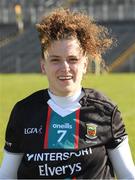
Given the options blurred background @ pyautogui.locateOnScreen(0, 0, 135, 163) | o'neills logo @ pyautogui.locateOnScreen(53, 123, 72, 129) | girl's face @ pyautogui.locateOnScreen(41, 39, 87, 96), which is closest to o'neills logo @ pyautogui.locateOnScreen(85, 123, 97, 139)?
o'neills logo @ pyautogui.locateOnScreen(53, 123, 72, 129)

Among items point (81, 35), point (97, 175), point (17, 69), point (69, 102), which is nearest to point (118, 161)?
point (97, 175)

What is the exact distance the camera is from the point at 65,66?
146 inches

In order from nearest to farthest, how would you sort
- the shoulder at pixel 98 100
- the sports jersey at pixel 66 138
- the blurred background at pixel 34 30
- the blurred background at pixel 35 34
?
1. the sports jersey at pixel 66 138
2. the shoulder at pixel 98 100
3. the blurred background at pixel 35 34
4. the blurred background at pixel 34 30

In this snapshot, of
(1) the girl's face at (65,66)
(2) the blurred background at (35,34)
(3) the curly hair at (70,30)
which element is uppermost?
(3) the curly hair at (70,30)

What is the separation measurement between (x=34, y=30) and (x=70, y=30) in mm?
38489

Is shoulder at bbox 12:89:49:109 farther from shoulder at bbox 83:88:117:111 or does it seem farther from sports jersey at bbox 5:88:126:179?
shoulder at bbox 83:88:117:111

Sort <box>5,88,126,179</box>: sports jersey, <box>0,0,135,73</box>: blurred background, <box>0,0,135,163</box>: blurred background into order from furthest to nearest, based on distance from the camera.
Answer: <box>0,0,135,73</box>: blurred background < <box>0,0,135,163</box>: blurred background < <box>5,88,126,179</box>: sports jersey

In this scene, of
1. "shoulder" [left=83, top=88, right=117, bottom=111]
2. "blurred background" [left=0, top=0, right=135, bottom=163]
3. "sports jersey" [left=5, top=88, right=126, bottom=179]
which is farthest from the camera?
"blurred background" [left=0, top=0, right=135, bottom=163]

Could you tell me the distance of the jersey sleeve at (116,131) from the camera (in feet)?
12.4

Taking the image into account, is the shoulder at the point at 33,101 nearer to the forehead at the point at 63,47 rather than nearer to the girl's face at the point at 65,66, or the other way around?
the girl's face at the point at 65,66

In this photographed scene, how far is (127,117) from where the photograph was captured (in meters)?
13.0

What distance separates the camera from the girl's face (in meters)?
3.71

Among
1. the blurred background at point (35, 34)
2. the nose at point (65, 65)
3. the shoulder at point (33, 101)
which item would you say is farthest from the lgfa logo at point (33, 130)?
the blurred background at point (35, 34)

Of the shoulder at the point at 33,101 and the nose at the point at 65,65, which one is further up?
the nose at the point at 65,65
